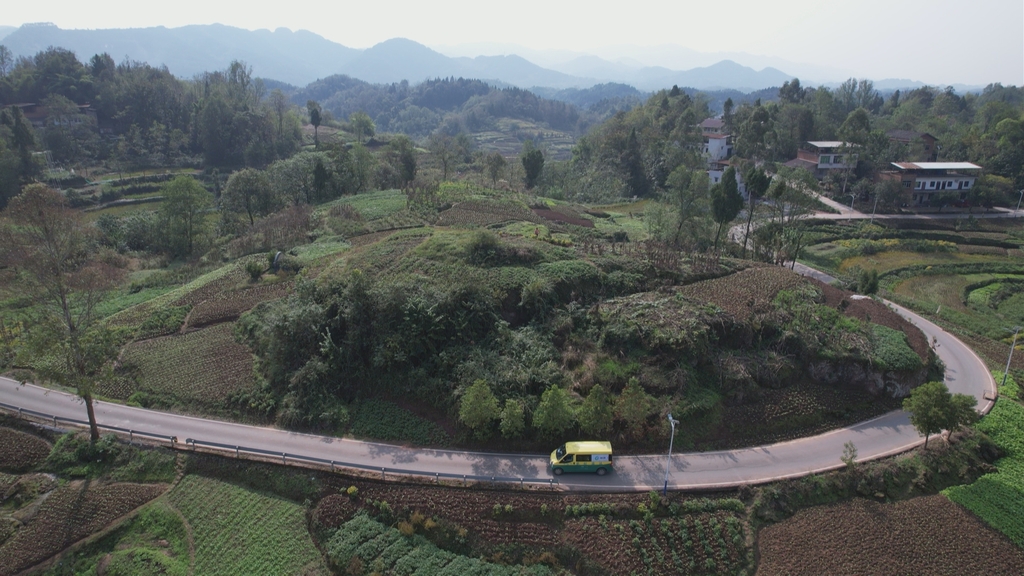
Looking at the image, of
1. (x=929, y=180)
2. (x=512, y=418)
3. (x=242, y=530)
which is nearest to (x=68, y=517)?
(x=242, y=530)

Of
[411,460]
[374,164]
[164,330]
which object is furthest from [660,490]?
[374,164]

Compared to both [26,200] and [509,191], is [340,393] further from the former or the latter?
[509,191]

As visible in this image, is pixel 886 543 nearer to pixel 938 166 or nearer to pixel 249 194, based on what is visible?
pixel 249 194

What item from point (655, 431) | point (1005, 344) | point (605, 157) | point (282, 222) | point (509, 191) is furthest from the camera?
point (605, 157)

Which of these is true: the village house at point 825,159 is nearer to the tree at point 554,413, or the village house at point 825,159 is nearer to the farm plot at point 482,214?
the farm plot at point 482,214

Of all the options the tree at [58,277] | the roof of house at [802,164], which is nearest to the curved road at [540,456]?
the tree at [58,277]
